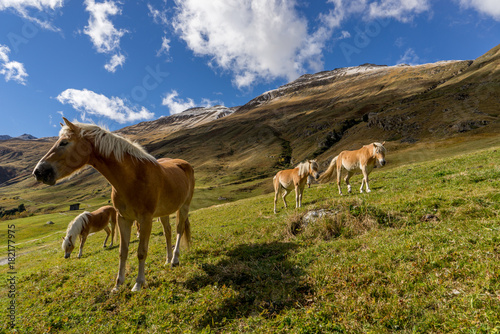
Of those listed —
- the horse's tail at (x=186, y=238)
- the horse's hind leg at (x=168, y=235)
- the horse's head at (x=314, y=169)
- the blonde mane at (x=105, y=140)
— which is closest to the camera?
the blonde mane at (x=105, y=140)

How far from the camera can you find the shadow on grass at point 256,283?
5.16 m

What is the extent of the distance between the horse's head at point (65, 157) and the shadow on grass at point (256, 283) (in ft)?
15.4

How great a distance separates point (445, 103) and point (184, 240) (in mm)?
133912

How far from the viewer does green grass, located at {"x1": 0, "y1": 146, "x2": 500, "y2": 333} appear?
162 inches

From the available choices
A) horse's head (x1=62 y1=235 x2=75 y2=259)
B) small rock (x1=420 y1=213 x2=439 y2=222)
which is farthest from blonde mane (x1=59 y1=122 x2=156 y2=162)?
horse's head (x1=62 y1=235 x2=75 y2=259)

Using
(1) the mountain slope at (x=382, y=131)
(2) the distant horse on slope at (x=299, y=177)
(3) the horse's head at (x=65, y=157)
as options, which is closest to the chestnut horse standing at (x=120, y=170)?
(3) the horse's head at (x=65, y=157)

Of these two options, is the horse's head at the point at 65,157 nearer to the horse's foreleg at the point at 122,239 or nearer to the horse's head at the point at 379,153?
the horse's foreleg at the point at 122,239

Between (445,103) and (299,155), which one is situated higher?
(445,103)

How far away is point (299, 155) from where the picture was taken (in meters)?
133

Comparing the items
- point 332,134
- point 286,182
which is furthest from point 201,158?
point 286,182

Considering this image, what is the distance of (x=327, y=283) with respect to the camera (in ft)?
18.0

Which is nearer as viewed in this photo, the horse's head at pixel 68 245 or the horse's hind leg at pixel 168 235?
the horse's hind leg at pixel 168 235

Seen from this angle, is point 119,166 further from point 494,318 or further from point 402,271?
point 494,318

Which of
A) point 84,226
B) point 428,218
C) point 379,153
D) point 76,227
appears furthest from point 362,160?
point 76,227
